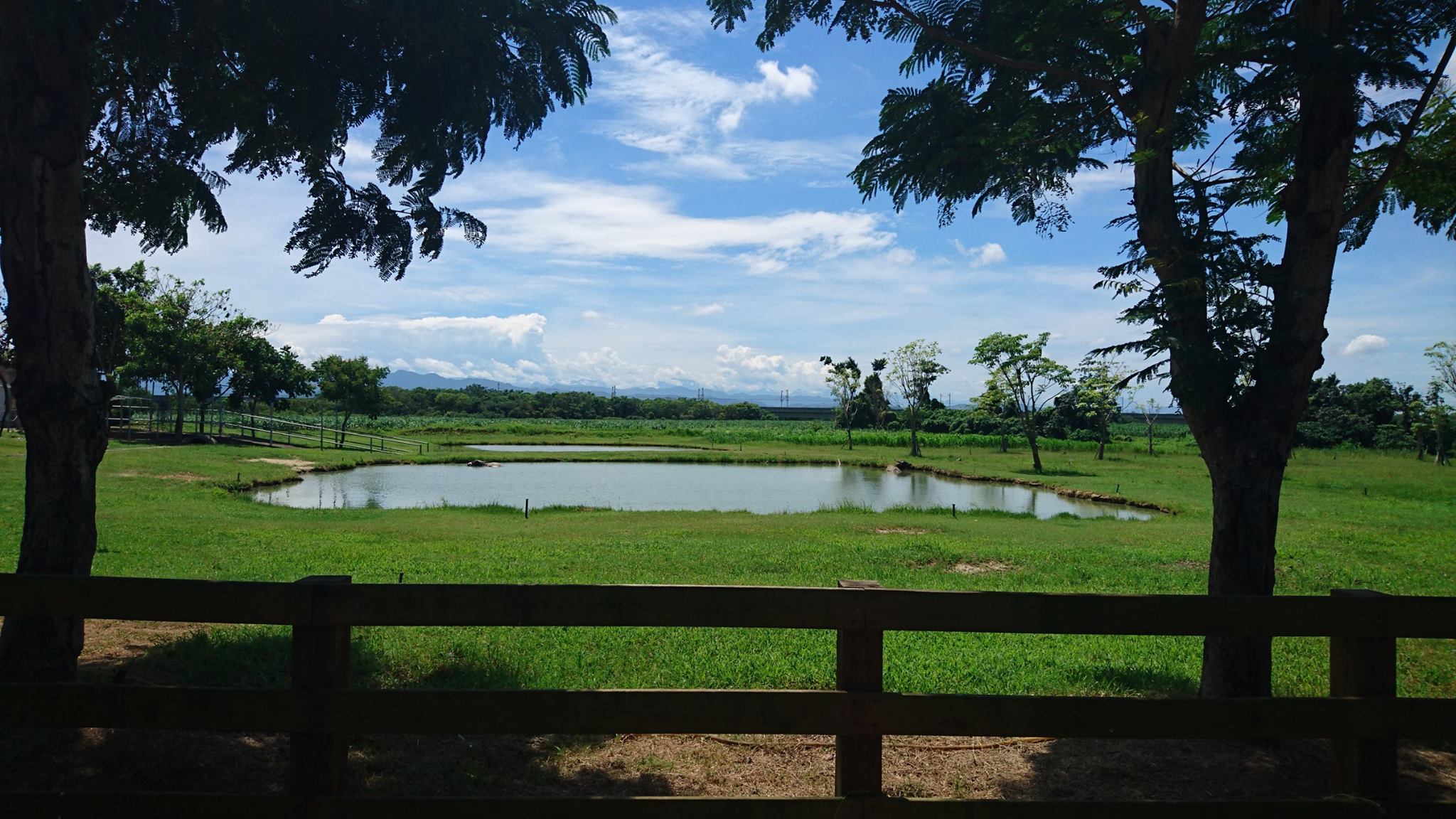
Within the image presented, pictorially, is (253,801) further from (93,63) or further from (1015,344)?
(1015,344)

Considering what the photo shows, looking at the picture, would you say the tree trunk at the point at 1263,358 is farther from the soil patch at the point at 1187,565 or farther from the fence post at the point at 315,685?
the soil patch at the point at 1187,565

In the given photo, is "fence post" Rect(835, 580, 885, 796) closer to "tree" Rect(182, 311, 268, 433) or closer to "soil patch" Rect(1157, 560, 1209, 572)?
"soil patch" Rect(1157, 560, 1209, 572)

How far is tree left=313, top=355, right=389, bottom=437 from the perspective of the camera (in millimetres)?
49906

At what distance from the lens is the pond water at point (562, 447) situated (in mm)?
57438

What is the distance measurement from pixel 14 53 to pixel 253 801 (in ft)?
17.1

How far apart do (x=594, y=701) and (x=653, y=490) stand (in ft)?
95.6

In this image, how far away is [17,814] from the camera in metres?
3.41

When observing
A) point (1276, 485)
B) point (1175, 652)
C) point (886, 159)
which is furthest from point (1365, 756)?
point (886, 159)

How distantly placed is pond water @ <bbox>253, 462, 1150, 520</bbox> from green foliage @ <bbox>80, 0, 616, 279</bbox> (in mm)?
17434

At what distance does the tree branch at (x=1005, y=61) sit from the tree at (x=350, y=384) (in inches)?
1893

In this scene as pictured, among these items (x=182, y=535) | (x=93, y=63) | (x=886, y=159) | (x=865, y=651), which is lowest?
(x=182, y=535)

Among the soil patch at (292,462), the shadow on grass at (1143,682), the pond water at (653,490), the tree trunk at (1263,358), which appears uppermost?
the tree trunk at (1263,358)

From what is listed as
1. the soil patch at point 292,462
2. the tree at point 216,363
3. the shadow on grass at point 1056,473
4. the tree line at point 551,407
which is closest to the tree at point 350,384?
the tree at point 216,363

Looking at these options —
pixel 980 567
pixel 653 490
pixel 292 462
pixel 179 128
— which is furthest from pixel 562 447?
pixel 179 128
